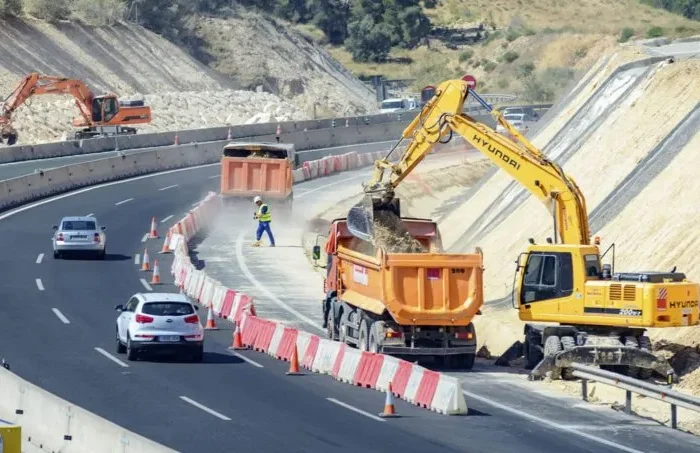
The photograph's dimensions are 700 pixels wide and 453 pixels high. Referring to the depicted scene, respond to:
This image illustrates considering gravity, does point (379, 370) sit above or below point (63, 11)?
below

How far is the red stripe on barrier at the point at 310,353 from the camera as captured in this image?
29.4 metres

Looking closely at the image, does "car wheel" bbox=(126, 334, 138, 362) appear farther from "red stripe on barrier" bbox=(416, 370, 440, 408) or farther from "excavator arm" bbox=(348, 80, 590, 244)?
"red stripe on barrier" bbox=(416, 370, 440, 408)

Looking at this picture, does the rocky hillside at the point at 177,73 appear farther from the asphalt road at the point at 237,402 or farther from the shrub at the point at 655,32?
the asphalt road at the point at 237,402

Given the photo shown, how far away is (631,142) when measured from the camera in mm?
43312

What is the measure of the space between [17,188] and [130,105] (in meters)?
24.1

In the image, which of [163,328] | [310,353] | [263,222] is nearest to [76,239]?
[263,222]

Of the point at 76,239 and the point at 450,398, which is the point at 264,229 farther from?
the point at 450,398

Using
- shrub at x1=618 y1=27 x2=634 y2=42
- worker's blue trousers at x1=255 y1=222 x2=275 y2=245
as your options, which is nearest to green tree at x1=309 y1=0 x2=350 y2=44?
shrub at x1=618 y1=27 x2=634 y2=42

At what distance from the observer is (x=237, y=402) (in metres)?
25.9

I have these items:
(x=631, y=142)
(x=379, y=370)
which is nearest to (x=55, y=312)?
(x=379, y=370)

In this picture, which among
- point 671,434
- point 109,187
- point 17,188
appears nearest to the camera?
point 671,434

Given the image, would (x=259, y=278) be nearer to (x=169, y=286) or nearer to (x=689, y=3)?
(x=169, y=286)

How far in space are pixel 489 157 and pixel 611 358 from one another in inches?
221

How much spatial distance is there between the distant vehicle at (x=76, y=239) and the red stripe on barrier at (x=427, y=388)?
21.8 m
